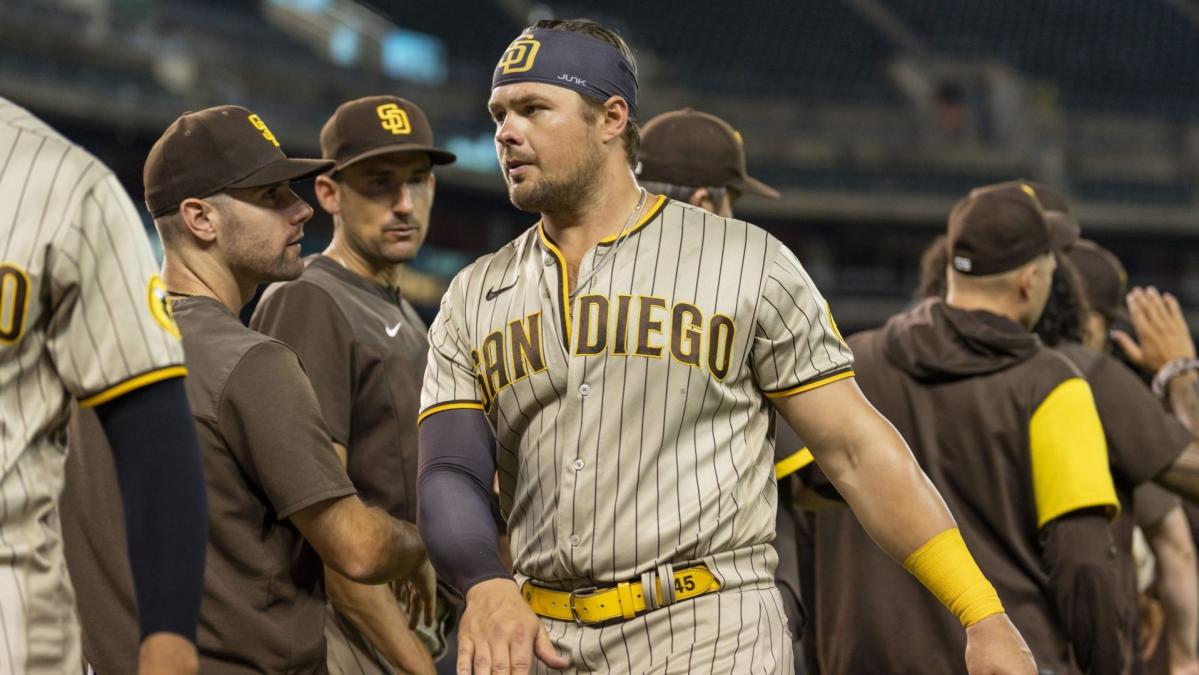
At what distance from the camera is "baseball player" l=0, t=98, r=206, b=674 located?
178 cm

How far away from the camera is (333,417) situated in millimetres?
3189

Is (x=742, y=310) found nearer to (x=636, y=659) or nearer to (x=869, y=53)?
(x=636, y=659)

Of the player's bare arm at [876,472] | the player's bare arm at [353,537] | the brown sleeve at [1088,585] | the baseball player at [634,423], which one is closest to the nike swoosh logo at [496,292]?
the baseball player at [634,423]

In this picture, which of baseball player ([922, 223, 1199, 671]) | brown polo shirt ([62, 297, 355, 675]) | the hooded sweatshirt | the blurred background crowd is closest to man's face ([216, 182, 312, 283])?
brown polo shirt ([62, 297, 355, 675])

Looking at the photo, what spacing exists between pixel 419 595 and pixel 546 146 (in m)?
1.23

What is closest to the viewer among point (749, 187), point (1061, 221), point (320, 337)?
point (320, 337)

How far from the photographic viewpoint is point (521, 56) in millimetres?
2664

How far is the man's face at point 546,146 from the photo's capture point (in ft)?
8.59

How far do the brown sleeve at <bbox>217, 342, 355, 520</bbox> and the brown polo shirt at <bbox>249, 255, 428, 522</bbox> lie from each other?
0.57 meters

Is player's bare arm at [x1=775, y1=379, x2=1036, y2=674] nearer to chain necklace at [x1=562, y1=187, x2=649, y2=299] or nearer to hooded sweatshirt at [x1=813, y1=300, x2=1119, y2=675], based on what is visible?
chain necklace at [x1=562, y1=187, x2=649, y2=299]

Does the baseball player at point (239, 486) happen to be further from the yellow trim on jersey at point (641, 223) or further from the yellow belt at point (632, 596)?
the yellow trim on jersey at point (641, 223)

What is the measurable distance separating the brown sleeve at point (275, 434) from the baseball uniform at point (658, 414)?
23 cm

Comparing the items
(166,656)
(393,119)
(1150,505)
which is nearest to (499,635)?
(166,656)

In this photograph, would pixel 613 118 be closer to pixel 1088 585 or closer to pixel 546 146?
pixel 546 146
